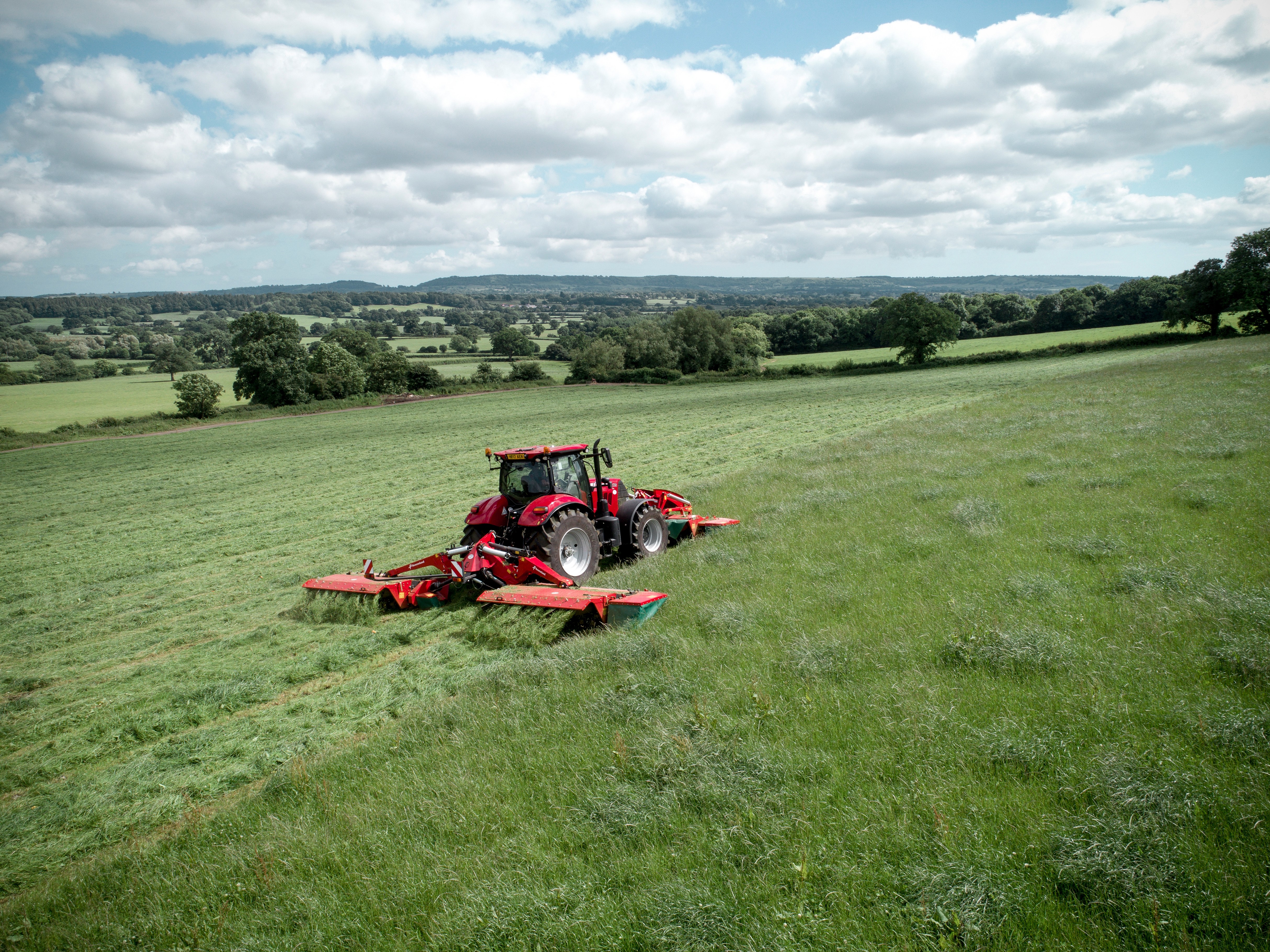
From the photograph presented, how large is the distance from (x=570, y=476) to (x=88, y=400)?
74.7 m

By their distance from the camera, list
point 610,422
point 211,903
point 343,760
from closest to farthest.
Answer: point 211,903, point 343,760, point 610,422

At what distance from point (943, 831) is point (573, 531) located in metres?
7.53

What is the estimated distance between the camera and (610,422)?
40.7 metres

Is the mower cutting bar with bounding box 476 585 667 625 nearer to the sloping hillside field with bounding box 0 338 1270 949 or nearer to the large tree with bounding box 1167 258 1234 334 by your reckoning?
the sloping hillside field with bounding box 0 338 1270 949

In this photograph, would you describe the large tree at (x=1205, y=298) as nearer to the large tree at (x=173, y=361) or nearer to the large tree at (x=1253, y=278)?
the large tree at (x=1253, y=278)

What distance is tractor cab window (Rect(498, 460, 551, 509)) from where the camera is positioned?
11.6m

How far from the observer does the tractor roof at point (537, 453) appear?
37.6 ft

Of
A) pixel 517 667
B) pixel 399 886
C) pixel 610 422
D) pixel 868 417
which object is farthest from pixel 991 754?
A: pixel 610 422

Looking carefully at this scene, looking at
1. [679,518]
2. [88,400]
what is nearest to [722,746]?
[679,518]

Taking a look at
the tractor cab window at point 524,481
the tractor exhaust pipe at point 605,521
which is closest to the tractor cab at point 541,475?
the tractor cab window at point 524,481

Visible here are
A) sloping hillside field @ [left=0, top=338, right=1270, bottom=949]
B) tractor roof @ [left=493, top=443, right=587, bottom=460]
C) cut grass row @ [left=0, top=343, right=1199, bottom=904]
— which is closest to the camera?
sloping hillside field @ [left=0, top=338, right=1270, bottom=949]

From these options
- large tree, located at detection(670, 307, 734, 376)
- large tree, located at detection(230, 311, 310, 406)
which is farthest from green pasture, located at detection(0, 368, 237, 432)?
large tree, located at detection(670, 307, 734, 376)

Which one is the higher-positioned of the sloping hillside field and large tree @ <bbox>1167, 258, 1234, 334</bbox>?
large tree @ <bbox>1167, 258, 1234, 334</bbox>

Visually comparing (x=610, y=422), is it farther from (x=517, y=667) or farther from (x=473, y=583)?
(x=517, y=667)
